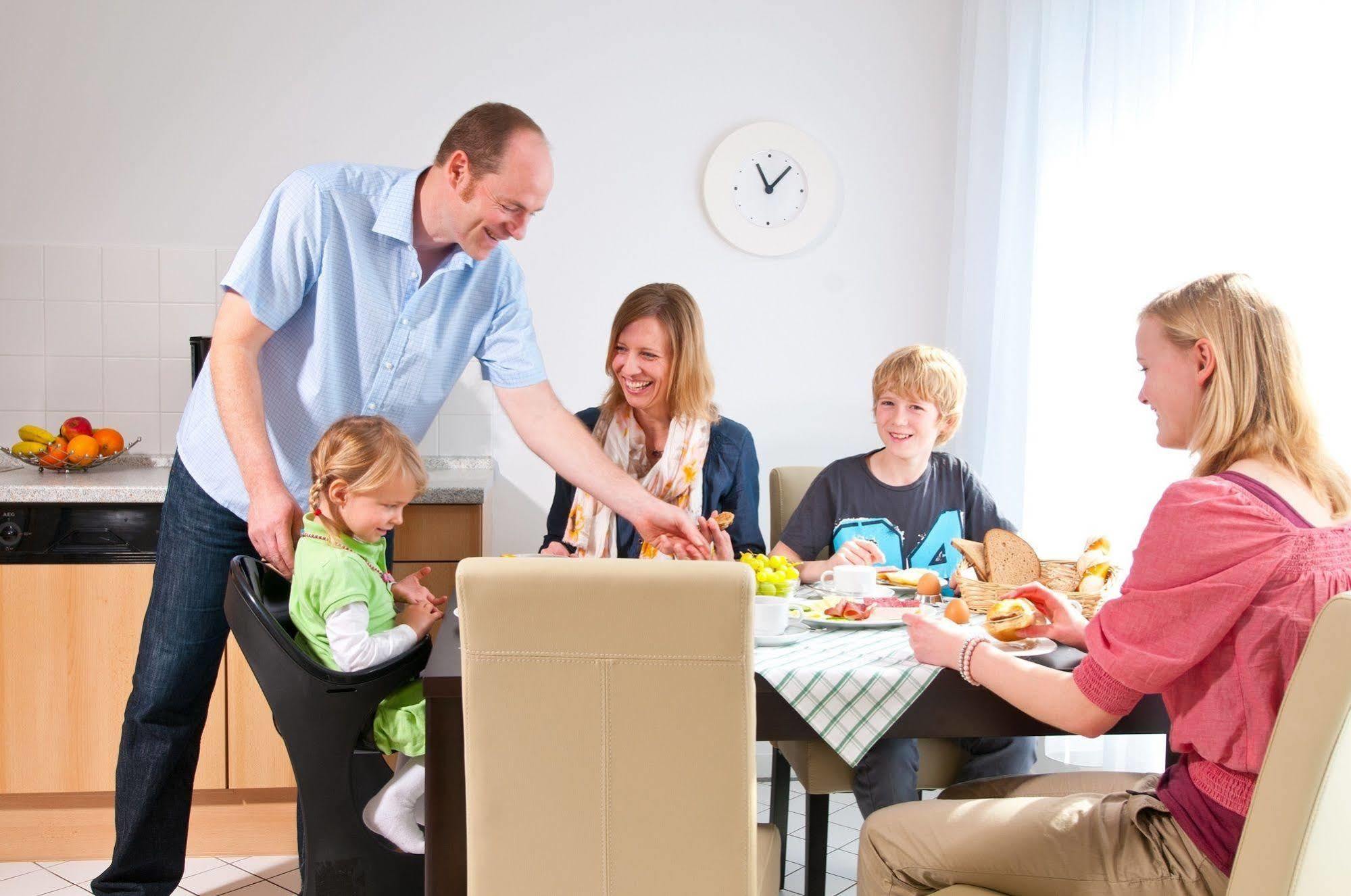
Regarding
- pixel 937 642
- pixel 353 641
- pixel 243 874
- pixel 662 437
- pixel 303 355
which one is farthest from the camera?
pixel 662 437

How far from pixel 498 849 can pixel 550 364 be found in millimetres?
2245

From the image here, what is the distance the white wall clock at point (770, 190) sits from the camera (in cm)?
335

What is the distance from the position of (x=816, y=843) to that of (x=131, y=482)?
1788 mm

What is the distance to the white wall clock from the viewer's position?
335cm

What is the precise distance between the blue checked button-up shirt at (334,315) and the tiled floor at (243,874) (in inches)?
38.5

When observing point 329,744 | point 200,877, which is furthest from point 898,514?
point 200,877

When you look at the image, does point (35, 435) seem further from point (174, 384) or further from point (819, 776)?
point (819, 776)

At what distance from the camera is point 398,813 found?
162 centimetres

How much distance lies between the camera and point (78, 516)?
257 centimetres

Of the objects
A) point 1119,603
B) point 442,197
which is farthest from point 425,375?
point 1119,603

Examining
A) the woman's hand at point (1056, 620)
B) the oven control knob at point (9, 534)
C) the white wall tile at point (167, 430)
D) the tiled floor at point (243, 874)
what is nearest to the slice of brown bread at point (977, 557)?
the woman's hand at point (1056, 620)

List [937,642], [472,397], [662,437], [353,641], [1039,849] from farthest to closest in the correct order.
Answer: [472,397] < [662,437] < [353,641] < [937,642] < [1039,849]

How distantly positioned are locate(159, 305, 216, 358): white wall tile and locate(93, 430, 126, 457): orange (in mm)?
316

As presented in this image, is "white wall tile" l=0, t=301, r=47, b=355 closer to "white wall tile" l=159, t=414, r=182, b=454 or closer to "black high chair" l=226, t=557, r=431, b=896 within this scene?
"white wall tile" l=159, t=414, r=182, b=454
